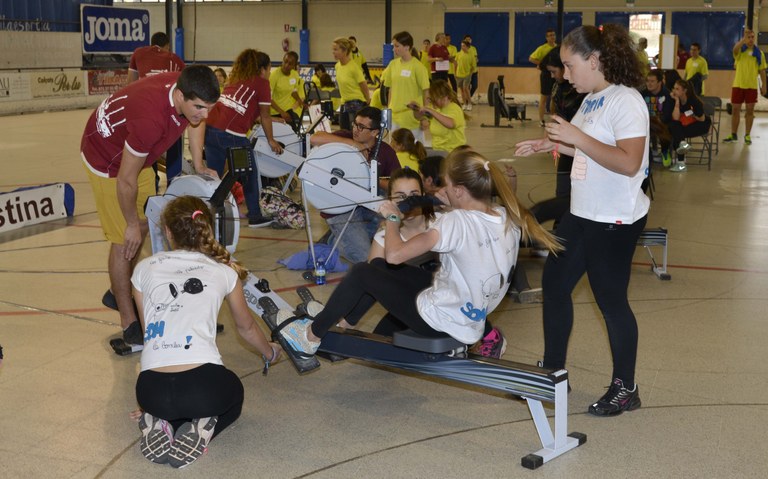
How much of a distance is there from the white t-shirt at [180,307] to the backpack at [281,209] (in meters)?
4.18

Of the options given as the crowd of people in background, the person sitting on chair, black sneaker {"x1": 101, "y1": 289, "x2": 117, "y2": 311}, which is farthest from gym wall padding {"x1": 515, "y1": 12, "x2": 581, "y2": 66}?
black sneaker {"x1": 101, "y1": 289, "x2": 117, "y2": 311}

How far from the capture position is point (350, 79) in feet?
36.1

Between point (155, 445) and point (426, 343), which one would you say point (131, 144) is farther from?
point (426, 343)

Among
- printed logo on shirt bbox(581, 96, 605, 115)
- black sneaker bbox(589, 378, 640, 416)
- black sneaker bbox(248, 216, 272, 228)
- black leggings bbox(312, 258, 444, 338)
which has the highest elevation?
printed logo on shirt bbox(581, 96, 605, 115)

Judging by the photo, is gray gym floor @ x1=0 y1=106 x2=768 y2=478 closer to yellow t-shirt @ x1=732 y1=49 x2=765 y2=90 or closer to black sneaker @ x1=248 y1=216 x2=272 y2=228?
black sneaker @ x1=248 y1=216 x2=272 y2=228

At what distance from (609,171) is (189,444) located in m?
1.94

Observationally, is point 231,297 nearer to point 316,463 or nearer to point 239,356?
point 316,463

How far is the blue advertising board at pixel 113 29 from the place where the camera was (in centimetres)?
2133

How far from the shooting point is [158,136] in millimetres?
4332

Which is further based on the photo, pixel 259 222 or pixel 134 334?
pixel 259 222

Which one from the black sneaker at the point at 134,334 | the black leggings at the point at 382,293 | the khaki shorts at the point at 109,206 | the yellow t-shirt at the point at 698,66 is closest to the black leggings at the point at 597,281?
the black leggings at the point at 382,293

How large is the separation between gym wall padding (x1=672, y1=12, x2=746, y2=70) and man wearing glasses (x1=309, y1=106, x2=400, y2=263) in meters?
21.2

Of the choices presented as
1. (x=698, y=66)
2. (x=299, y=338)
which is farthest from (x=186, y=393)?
(x=698, y=66)

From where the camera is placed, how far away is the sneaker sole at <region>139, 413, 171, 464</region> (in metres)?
3.40
